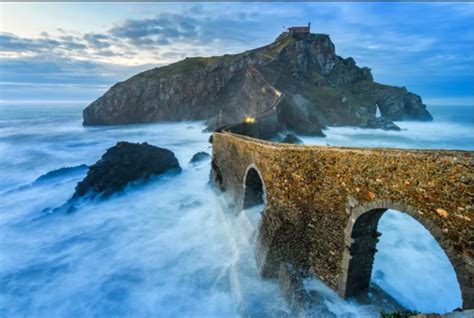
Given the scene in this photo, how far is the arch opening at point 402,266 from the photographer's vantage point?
10.1 meters

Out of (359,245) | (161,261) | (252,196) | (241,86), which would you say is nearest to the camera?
(359,245)

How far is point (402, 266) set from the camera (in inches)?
586

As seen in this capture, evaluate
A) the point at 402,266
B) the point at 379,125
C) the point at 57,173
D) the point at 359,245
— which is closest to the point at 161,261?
the point at 359,245

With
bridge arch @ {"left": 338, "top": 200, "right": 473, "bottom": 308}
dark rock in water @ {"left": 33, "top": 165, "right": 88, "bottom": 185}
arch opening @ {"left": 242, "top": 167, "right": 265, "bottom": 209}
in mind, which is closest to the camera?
bridge arch @ {"left": 338, "top": 200, "right": 473, "bottom": 308}

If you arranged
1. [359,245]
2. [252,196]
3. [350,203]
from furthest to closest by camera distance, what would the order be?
[252,196]
[359,245]
[350,203]

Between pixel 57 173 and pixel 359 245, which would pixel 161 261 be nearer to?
pixel 359 245

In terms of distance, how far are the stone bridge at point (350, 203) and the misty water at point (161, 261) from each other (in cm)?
115

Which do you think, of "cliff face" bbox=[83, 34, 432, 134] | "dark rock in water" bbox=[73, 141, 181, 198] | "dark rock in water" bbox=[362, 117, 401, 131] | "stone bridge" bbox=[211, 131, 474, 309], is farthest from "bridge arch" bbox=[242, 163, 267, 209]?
"cliff face" bbox=[83, 34, 432, 134]

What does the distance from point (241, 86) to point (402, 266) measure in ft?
204

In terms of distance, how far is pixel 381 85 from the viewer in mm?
85625

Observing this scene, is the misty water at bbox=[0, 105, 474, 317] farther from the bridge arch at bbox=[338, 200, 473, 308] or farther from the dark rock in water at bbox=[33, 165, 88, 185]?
the dark rock in water at bbox=[33, 165, 88, 185]

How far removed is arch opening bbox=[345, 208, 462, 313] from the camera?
1012cm

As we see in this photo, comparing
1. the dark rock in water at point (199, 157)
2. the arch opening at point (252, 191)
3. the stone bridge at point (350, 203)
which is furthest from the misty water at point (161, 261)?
the dark rock in water at point (199, 157)

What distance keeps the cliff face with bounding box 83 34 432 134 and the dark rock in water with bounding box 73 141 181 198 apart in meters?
41.2
